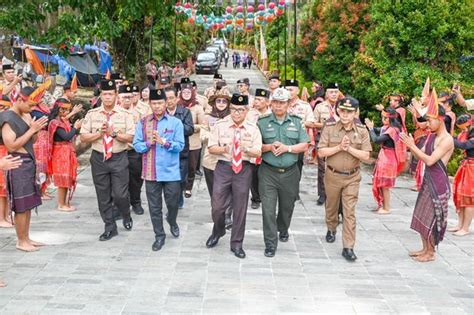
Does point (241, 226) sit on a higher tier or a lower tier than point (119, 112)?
lower

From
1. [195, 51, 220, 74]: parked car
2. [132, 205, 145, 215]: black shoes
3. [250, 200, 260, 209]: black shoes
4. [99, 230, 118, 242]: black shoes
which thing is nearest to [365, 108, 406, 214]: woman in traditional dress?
[250, 200, 260, 209]: black shoes

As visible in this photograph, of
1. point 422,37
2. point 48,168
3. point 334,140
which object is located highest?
point 422,37

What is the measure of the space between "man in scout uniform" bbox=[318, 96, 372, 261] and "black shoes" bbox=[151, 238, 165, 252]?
204 centimetres

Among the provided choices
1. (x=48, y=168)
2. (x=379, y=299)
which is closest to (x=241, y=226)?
(x=379, y=299)

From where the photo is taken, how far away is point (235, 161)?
22.0 feet

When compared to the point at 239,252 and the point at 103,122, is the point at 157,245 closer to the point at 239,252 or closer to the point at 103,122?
the point at 239,252

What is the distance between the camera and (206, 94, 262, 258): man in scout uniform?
6.70m

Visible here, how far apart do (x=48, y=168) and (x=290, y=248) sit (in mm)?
3867

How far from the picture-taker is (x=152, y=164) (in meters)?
7.01

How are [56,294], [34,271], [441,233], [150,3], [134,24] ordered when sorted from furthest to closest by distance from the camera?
1. [134,24]
2. [150,3]
3. [441,233]
4. [34,271]
5. [56,294]

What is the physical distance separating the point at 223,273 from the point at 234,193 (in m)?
0.99

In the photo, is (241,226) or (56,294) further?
(241,226)

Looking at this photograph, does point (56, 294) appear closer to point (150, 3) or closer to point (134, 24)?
point (150, 3)

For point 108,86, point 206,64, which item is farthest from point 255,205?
point 206,64
